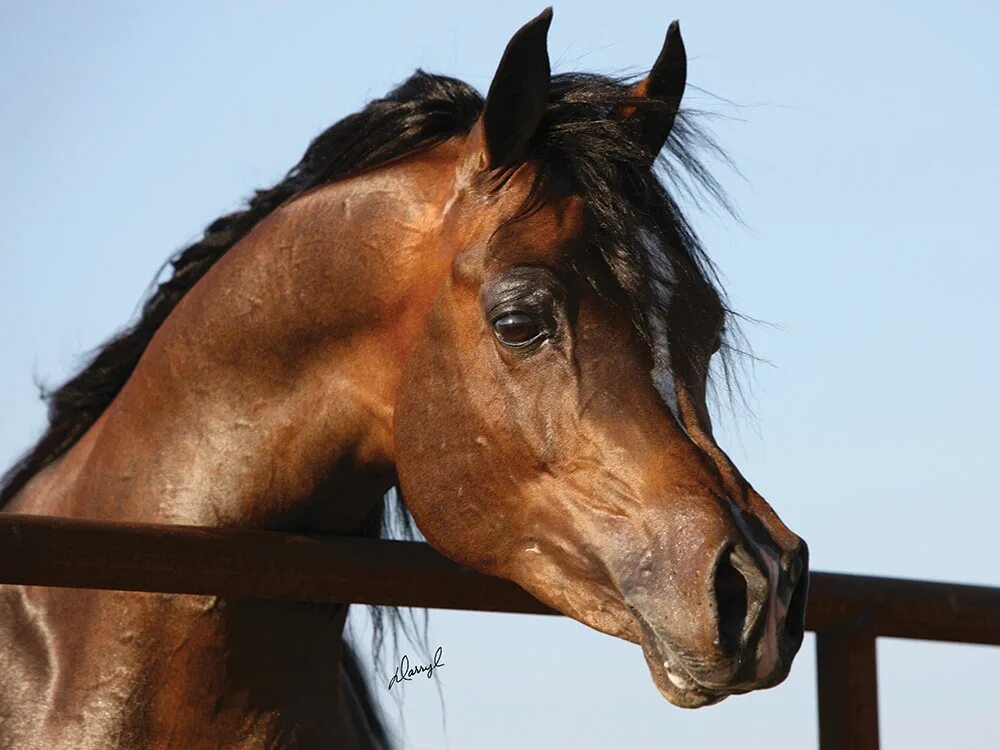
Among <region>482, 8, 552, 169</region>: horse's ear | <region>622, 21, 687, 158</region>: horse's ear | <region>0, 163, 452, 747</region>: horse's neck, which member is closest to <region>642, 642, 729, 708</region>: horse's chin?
<region>0, 163, 452, 747</region>: horse's neck

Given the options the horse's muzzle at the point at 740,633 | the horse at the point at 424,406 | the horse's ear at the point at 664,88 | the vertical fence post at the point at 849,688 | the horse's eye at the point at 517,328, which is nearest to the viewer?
the horse's muzzle at the point at 740,633

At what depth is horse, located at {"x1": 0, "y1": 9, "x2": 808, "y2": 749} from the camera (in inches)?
101

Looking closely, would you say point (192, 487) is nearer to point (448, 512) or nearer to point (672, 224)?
point (448, 512)

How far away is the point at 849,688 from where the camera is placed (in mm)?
2854

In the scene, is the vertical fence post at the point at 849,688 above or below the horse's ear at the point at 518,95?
below

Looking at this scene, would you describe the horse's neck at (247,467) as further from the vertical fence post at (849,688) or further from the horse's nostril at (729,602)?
the vertical fence post at (849,688)

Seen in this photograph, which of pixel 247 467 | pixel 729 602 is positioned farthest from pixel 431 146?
pixel 729 602

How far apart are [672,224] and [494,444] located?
1.97 ft

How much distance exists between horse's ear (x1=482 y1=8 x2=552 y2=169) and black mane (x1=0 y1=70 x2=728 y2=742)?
6 cm

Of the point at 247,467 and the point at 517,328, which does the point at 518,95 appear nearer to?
the point at 517,328

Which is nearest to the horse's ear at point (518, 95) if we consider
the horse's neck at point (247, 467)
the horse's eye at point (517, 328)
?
the horse's neck at point (247, 467)

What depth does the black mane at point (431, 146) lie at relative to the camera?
9.20 feet

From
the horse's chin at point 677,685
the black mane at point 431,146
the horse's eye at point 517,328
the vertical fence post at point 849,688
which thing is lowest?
the horse's chin at point 677,685

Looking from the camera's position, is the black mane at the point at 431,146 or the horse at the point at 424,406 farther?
the black mane at the point at 431,146
